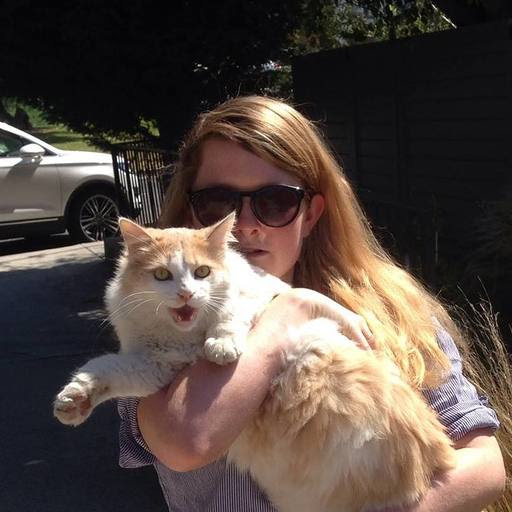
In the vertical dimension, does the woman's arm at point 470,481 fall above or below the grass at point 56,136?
above

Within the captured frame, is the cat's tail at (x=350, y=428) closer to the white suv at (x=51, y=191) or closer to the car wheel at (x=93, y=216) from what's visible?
the white suv at (x=51, y=191)

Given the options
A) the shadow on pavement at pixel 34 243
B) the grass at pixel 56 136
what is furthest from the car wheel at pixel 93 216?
the grass at pixel 56 136

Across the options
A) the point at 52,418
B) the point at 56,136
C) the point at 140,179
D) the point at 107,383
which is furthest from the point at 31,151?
the point at 56,136

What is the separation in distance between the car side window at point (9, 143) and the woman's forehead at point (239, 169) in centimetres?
1008

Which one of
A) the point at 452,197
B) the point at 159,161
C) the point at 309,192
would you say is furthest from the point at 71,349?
the point at 309,192

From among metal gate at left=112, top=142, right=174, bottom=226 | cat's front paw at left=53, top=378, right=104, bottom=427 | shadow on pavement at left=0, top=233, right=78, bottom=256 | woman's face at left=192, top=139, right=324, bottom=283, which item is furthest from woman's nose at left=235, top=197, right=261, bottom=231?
shadow on pavement at left=0, top=233, right=78, bottom=256

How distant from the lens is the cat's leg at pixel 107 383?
5.74ft

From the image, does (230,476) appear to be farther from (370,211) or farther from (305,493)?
(370,211)

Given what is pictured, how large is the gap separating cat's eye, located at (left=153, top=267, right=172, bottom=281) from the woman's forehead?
1.17ft

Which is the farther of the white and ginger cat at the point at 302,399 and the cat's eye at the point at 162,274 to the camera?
the cat's eye at the point at 162,274

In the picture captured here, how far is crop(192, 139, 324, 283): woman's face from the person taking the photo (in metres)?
2.20

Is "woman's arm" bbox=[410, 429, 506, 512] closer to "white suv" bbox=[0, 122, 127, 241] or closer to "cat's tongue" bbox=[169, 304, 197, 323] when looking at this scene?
"cat's tongue" bbox=[169, 304, 197, 323]

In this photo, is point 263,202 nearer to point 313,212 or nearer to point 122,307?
point 313,212

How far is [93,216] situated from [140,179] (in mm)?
3249
